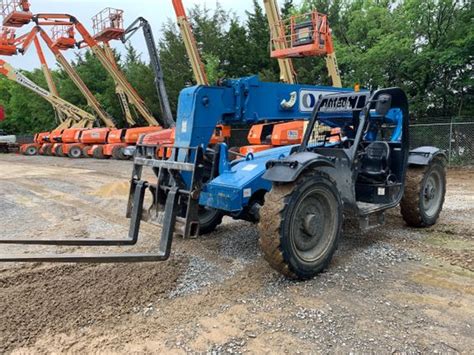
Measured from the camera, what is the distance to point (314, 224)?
4395 mm

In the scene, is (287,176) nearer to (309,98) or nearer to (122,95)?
(309,98)

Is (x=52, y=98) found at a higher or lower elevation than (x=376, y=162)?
higher

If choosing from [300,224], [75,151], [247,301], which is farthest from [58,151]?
[247,301]

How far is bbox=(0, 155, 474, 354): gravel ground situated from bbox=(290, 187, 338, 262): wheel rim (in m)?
0.31

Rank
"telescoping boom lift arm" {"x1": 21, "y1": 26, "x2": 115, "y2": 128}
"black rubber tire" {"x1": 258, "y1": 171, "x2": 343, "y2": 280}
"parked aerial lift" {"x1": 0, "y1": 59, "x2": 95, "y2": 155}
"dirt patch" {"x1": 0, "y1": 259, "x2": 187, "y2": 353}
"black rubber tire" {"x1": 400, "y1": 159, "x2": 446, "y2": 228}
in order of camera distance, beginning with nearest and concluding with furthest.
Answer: "dirt patch" {"x1": 0, "y1": 259, "x2": 187, "y2": 353} → "black rubber tire" {"x1": 258, "y1": 171, "x2": 343, "y2": 280} → "black rubber tire" {"x1": 400, "y1": 159, "x2": 446, "y2": 228} → "telescoping boom lift arm" {"x1": 21, "y1": 26, "x2": 115, "y2": 128} → "parked aerial lift" {"x1": 0, "y1": 59, "x2": 95, "y2": 155}

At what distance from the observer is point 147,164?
4957 mm

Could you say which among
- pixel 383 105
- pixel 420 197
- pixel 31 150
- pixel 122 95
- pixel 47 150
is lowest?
pixel 31 150

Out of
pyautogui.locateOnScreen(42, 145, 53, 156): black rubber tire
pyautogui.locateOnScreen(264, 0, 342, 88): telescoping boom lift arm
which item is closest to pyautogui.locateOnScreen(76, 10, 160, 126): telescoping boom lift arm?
pyautogui.locateOnScreen(42, 145, 53, 156): black rubber tire

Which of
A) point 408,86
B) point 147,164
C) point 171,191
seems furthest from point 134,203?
point 408,86

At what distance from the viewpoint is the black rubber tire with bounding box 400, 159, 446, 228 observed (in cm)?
603

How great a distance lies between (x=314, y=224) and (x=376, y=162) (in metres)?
2.04

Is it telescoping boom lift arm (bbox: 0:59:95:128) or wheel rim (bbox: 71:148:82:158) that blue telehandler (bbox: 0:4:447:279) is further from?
telescoping boom lift arm (bbox: 0:59:95:128)

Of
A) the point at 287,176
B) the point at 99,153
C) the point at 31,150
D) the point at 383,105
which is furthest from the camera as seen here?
the point at 31,150

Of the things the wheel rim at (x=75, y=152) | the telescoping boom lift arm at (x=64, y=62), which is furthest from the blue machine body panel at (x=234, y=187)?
the telescoping boom lift arm at (x=64, y=62)
